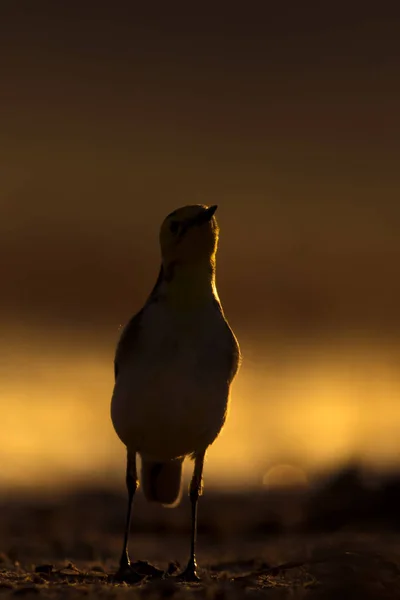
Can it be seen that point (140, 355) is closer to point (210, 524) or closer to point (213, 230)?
point (213, 230)

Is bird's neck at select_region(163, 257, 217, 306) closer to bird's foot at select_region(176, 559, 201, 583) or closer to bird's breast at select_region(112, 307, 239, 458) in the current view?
bird's breast at select_region(112, 307, 239, 458)

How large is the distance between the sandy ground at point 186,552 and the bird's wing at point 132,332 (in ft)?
5.48

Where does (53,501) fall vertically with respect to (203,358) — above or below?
below

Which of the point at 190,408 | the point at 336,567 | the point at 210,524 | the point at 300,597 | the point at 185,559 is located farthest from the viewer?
the point at 210,524

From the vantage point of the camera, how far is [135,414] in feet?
32.6

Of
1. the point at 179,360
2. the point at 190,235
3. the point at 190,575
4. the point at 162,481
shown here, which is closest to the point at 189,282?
the point at 190,235

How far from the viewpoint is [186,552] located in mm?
13125

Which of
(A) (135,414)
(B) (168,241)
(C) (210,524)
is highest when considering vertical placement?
(B) (168,241)

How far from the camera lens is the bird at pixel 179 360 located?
32.0 feet

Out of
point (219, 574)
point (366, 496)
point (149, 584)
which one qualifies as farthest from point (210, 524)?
point (149, 584)

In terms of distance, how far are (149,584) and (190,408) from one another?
1327 millimetres

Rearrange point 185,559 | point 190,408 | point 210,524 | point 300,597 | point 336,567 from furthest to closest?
point 210,524
point 185,559
point 190,408
point 336,567
point 300,597

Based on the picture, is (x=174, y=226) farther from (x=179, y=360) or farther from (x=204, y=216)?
(x=179, y=360)

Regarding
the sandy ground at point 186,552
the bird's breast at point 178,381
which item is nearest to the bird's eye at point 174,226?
the bird's breast at point 178,381
